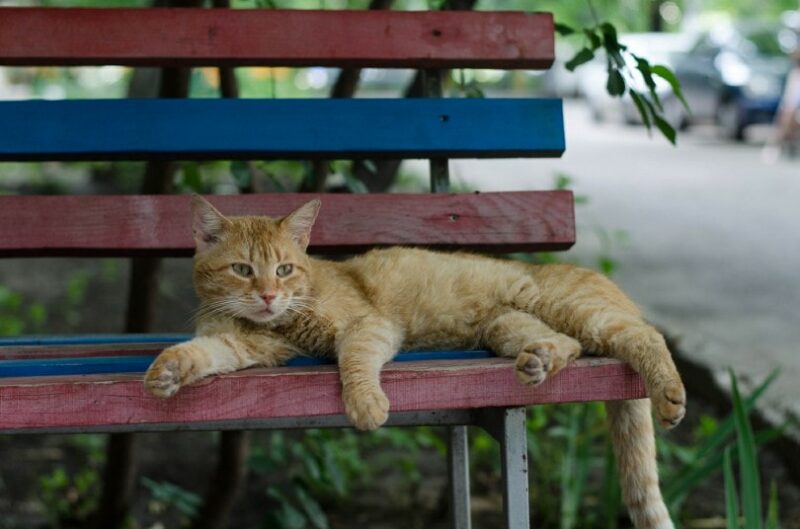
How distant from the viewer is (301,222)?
2770mm

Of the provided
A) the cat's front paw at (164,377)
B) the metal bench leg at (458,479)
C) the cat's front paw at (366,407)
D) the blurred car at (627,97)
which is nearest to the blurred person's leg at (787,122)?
the blurred car at (627,97)

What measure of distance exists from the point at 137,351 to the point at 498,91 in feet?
87.6

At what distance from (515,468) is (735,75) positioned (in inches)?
585

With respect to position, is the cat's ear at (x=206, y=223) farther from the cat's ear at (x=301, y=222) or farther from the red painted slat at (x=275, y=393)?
the red painted slat at (x=275, y=393)

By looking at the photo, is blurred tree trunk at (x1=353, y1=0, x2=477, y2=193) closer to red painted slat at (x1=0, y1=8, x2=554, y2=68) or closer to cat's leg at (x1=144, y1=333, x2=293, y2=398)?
red painted slat at (x1=0, y1=8, x2=554, y2=68)

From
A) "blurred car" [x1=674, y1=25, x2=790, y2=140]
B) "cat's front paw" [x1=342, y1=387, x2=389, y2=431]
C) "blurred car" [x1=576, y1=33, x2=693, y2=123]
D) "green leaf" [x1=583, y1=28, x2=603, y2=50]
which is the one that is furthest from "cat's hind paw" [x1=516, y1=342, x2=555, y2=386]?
"blurred car" [x1=576, y1=33, x2=693, y2=123]

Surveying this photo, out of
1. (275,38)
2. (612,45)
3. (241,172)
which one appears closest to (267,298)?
(241,172)

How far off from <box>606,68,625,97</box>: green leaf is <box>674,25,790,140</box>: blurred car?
1277 cm

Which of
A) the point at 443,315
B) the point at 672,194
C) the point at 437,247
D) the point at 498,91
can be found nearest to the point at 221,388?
the point at 443,315

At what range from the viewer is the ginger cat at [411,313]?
2288 millimetres

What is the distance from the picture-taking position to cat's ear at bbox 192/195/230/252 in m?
2.68

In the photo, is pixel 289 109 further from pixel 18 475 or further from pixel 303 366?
pixel 18 475

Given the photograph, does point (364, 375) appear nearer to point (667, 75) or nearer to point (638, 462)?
point (638, 462)

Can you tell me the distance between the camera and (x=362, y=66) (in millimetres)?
3322
